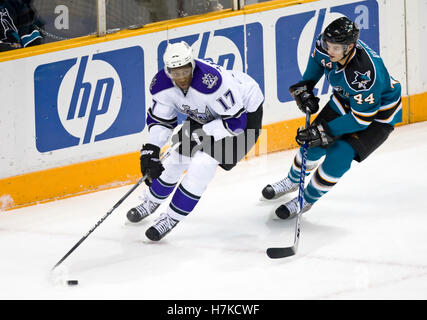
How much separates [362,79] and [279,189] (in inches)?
38.3

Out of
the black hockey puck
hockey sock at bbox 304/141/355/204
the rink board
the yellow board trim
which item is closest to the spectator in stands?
the rink board

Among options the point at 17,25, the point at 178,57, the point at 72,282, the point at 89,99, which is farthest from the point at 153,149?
the point at 17,25

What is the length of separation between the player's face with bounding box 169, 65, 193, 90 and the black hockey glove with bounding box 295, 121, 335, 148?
23.4 inches

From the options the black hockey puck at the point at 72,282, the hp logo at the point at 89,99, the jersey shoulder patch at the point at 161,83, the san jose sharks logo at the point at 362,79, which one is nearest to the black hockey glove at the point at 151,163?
the jersey shoulder patch at the point at 161,83

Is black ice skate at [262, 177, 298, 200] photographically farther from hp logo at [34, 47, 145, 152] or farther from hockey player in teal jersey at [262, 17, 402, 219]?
hp logo at [34, 47, 145, 152]

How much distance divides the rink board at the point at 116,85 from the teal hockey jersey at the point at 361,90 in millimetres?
1246

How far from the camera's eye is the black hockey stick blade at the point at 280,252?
11.9 ft

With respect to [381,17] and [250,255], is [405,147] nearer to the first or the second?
[381,17]

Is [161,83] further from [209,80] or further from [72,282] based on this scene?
[72,282]

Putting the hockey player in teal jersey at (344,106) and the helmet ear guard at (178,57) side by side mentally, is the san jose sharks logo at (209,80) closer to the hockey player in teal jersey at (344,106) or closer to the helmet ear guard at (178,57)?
the helmet ear guard at (178,57)

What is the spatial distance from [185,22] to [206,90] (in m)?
1.45

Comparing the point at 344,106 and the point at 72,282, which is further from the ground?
the point at 344,106

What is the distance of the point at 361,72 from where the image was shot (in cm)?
369

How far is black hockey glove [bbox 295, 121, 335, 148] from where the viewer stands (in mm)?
3842
